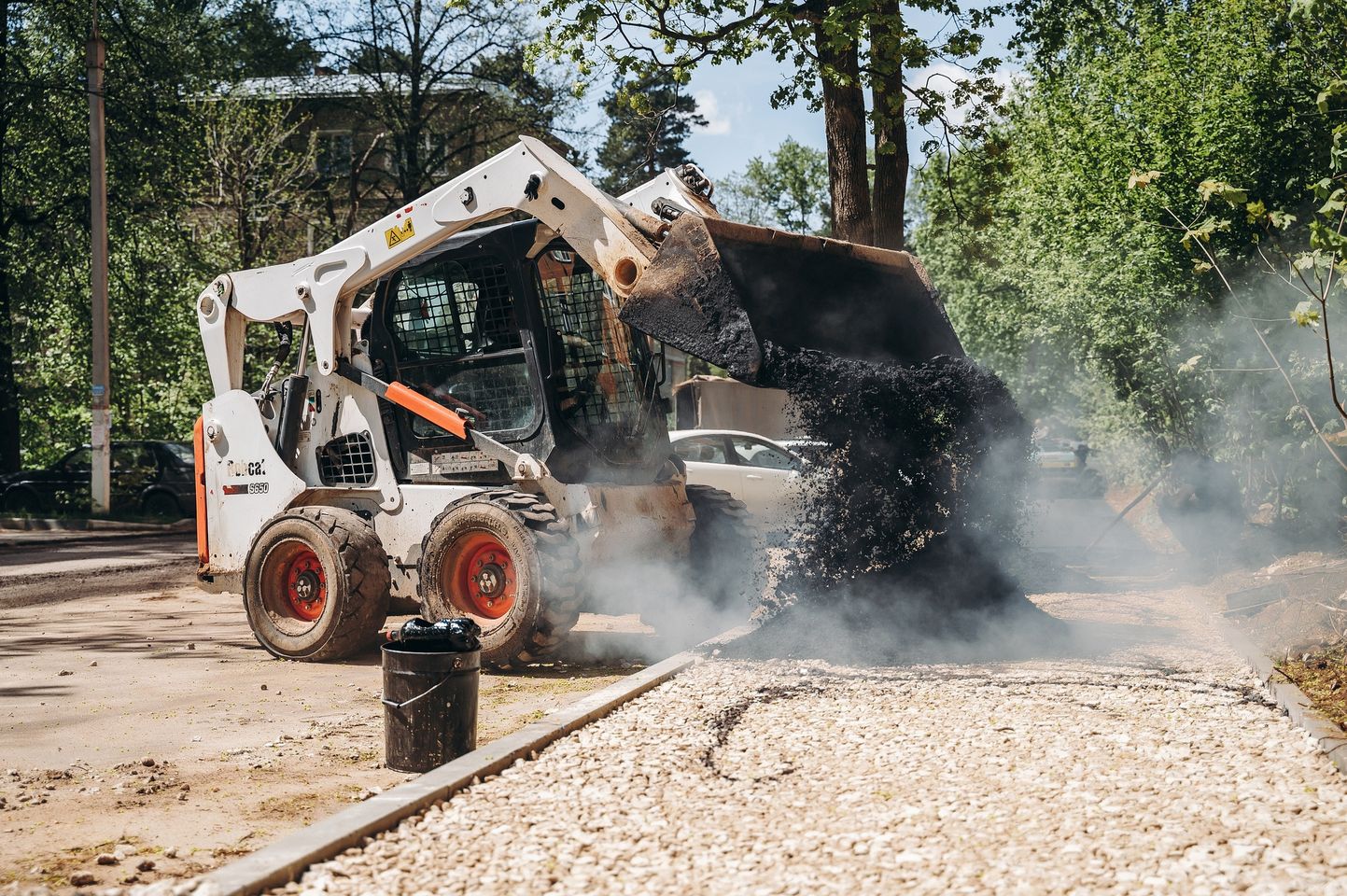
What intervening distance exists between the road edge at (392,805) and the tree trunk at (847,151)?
7589mm

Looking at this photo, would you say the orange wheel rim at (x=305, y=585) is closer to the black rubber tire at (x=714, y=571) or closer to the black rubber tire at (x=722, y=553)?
the black rubber tire at (x=714, y=571)

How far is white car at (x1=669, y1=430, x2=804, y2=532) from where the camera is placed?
16.0 meters

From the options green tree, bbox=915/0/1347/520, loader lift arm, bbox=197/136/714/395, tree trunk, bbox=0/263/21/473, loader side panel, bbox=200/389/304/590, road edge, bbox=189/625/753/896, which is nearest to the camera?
road edge, bbox=189/625/753/896

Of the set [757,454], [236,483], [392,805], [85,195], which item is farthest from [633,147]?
[392,805]

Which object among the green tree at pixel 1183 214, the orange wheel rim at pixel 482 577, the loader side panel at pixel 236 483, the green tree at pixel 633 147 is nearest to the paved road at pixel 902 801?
the orange wheel rim at pixel 482 577

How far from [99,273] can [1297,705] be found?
854 inches

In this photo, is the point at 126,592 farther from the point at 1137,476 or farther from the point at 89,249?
the point at 1137,476

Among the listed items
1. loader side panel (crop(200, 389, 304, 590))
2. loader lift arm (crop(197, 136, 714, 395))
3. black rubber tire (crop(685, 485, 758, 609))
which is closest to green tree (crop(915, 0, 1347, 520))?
loader lift arm (crop(197, 136, 714, 395))

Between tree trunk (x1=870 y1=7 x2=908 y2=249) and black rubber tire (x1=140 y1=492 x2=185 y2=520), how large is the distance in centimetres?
1549

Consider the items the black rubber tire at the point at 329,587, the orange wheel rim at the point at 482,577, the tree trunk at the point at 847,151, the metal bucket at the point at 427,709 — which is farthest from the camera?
the tree trunk at the point at 847,151

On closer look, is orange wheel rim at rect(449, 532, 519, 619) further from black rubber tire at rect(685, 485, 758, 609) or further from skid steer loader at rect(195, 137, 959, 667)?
black rubber tire at rect(685, 485, 758, 609)

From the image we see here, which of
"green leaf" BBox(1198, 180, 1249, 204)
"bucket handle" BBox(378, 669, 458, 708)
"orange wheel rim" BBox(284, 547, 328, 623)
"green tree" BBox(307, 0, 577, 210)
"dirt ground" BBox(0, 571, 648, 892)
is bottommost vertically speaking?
"dirt ground" BBox(0, 571, 648, 892)

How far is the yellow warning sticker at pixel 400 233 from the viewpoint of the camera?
9398 millimetres

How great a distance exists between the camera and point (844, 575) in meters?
8.91
